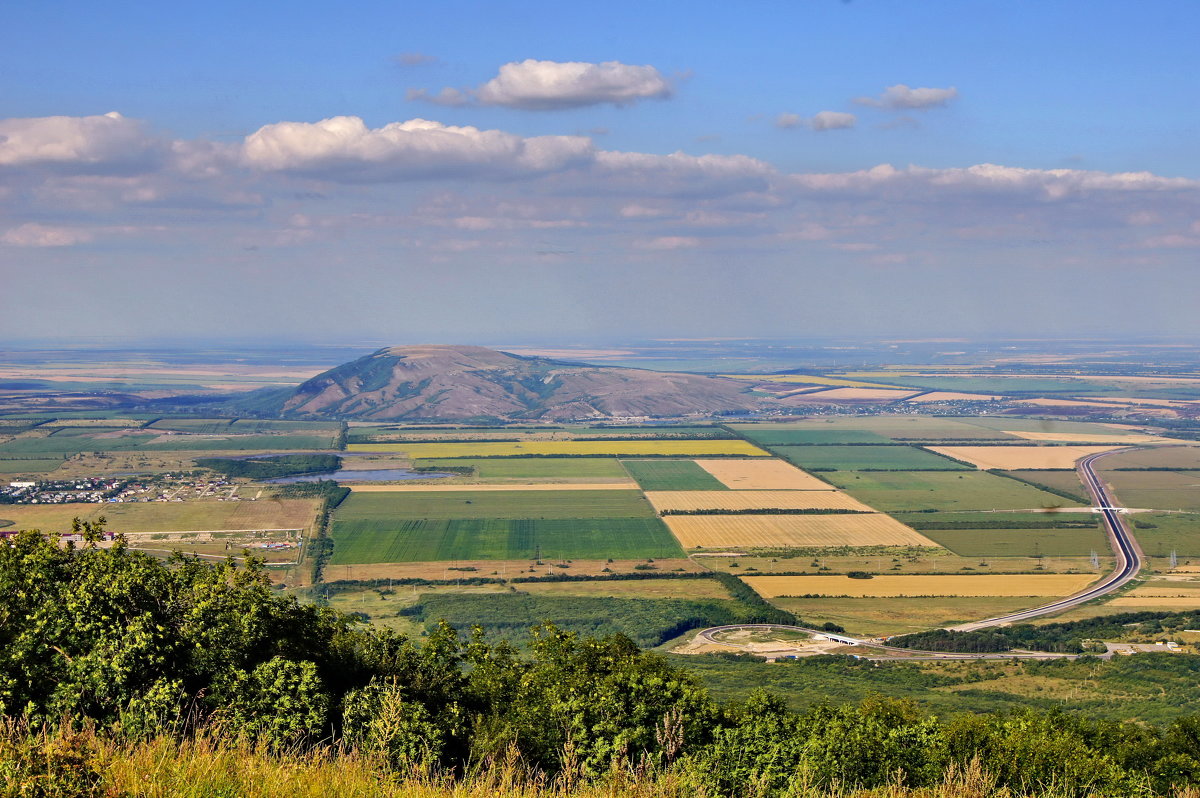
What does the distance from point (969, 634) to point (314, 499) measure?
65.6 metres

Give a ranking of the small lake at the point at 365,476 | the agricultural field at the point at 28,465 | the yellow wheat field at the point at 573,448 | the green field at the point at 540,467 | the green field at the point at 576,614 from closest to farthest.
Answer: the green field at the point at 576,614 < the small lake at the point at 365,476 < the agricultural field at the point at 28,465 < the green field at the point at 540,467 < the yellow wheat field at the point at 573,448

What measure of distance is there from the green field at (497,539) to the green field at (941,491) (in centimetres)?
2834

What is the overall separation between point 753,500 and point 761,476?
1688cm

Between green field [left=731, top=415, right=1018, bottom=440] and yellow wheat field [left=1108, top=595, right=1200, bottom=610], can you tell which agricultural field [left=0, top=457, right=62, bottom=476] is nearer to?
green field [left=731, top=415, right=1018, bottom=440]

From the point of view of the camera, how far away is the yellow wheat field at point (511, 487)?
110 metres

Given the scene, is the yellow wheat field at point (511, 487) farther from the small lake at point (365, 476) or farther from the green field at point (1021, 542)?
the green field at point (1021, 542)

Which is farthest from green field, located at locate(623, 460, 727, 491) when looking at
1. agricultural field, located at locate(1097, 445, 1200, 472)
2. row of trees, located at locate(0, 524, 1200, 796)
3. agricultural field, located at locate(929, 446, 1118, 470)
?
row of trees, located at locate(0, 524, 1200, 796)

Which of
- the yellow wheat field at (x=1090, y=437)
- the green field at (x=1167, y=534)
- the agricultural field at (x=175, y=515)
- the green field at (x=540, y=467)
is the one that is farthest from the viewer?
the yellow wheat field at (x=1090, y=437)

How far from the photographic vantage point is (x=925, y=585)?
70.3m

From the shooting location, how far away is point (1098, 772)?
2219 centimetres

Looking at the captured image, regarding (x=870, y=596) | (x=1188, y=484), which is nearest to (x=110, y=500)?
(x=870, y=596)

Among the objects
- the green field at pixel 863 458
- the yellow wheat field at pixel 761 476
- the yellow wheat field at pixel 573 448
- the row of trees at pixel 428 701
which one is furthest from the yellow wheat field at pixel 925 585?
the yellow wheat field at pixel 573 448

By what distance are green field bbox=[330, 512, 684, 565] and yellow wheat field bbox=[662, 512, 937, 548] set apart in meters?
2.66

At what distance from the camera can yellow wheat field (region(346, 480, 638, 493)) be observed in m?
110
